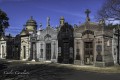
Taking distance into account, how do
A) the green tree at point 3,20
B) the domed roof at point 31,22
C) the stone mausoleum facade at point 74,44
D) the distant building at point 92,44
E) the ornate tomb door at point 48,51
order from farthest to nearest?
the domed roof at point 31,22
the ornate tomb door at point 48,51
the stone mausoleum facade at point 74,44
the distant building at point 92,44
the green tree at point 3,20

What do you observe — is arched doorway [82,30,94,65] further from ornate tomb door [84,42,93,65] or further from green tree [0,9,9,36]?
green tree [0,9,9,36]

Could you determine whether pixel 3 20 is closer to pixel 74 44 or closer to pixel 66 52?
pixel 74 44

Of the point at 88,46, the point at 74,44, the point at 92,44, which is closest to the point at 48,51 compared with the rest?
the point at 74,44

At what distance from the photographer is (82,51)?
1261 inches

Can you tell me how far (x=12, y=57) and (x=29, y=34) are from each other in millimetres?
8397

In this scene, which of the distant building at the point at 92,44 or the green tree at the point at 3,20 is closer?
the green tree at the point at 3,20

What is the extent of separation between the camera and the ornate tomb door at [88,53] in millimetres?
31328

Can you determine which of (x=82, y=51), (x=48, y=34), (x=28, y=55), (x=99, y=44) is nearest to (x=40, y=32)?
(x=48, y=34)

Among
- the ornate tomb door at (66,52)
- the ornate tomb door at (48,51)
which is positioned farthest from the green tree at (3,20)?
the ornate tomb door at (48,51)

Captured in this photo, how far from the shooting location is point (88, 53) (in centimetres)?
3153

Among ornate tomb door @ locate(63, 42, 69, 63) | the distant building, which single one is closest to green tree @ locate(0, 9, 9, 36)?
the distant building

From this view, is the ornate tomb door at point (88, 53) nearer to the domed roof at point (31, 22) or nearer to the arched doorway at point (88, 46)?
the arched doorway at point (88, 46)

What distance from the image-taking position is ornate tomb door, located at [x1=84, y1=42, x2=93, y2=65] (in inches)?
1233

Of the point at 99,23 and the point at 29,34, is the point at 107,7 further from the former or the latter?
the point at 29,34
